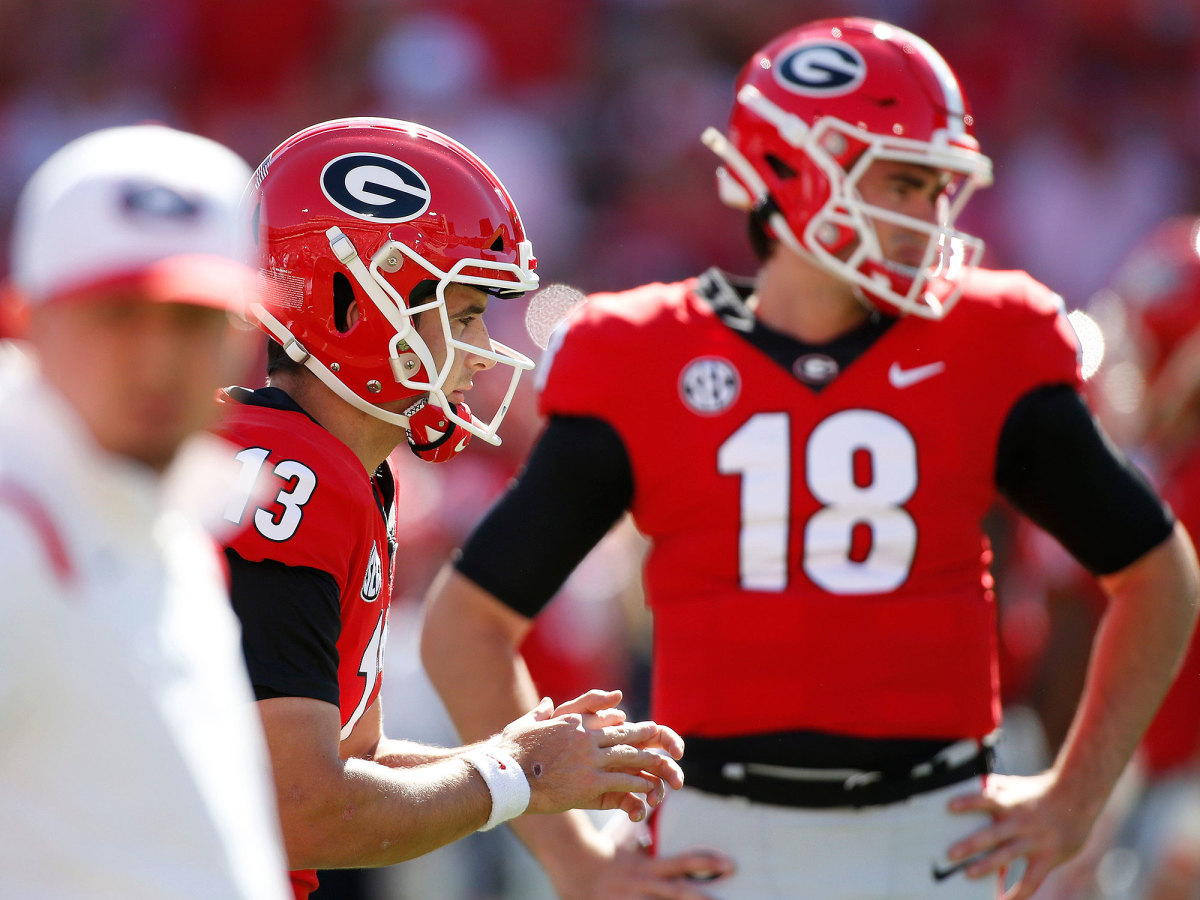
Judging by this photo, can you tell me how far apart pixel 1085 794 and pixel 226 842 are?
77.8 inches

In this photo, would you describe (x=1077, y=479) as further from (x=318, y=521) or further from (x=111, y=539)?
(x=111, y=539)

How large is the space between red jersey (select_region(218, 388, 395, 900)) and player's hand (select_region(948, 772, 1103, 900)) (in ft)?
3.71

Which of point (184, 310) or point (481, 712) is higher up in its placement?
point (184, 310)

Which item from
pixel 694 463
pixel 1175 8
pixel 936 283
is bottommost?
pixel 1175 8

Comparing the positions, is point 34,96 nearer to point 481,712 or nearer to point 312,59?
point 312,59

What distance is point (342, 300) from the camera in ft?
8.48

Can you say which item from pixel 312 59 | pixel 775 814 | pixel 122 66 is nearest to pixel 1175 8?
pixel 312 59

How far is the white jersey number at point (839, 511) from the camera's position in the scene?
286cm

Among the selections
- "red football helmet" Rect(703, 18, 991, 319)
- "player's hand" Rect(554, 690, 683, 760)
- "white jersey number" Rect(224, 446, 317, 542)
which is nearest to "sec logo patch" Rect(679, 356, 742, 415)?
"red football helmet" Rect(703, 18, 991, 319)

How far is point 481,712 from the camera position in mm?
2975

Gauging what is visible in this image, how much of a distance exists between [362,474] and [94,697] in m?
0.97

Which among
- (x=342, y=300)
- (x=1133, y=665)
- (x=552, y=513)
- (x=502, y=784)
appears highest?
(x=342, y=300)

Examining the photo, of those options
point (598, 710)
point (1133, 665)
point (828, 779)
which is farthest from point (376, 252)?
point (1133, 665)

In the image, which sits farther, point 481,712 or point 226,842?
point 481,712
